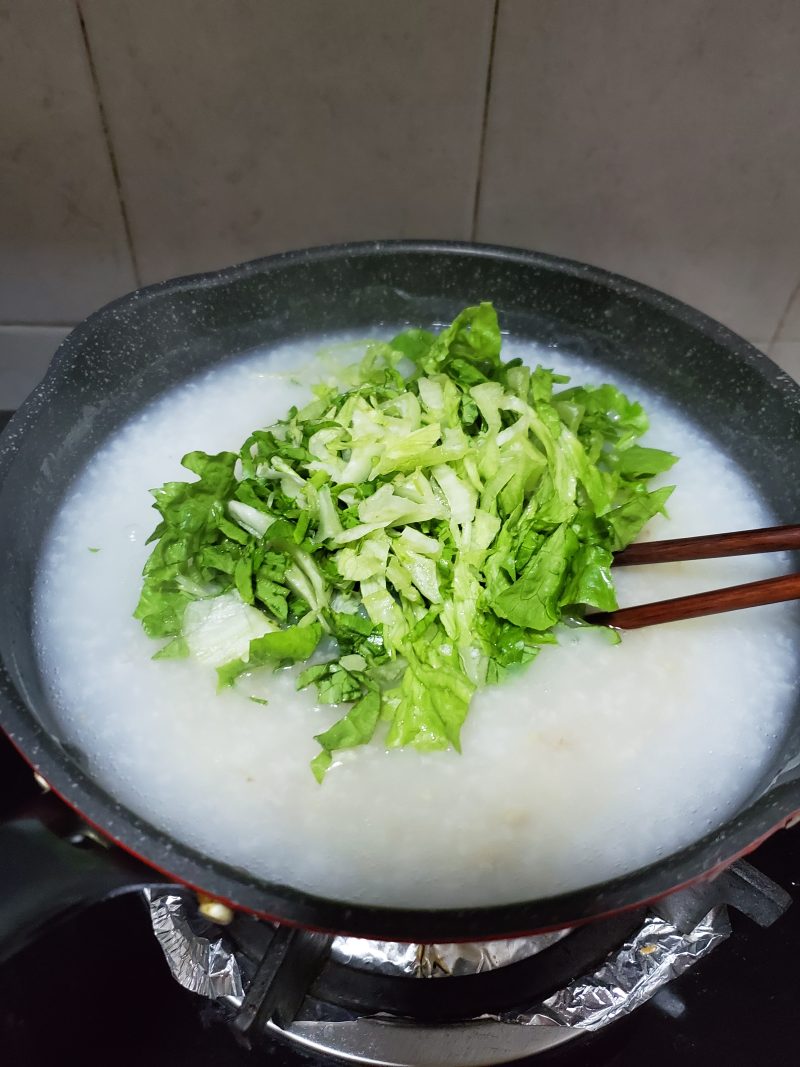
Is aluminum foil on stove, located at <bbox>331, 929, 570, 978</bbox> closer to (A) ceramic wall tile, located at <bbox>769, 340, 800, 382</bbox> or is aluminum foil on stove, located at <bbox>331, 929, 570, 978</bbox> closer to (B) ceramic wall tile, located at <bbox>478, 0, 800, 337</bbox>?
(B) ceramic wall tile, located at <bbox>478, 0, 800, 337</bbox>

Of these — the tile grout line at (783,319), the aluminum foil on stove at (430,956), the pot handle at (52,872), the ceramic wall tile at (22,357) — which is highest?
the tile grout line at (783,319)

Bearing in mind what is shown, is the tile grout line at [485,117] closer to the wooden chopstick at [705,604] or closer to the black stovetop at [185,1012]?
the wooden chopstick at [705,604]

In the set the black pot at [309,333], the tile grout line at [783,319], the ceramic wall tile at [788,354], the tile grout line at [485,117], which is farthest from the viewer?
the ceramic wall tile at [788,354]

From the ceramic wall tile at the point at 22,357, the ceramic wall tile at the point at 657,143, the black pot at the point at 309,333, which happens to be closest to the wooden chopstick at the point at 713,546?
the black pot at the point at 309,333

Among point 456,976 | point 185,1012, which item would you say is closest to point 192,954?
point 185,1012

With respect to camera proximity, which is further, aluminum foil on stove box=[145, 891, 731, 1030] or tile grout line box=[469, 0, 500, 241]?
tile grout line box=[469, 0, 500, 241]

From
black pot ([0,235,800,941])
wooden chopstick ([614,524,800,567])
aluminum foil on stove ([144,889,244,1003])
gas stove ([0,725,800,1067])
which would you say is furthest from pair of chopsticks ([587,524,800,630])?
aluminum foil on stove ([144,889,244,1003])

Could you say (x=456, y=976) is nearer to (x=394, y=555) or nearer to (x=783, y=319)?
(x=394, y=555)
